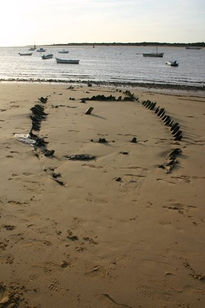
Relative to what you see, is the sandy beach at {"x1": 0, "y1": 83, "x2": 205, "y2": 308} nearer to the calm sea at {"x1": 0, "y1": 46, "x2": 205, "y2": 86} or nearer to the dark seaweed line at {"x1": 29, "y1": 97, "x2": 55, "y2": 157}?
the dark seaweed line at {"x1": 29, "y1": 97, "x2": 55, "y2": 157}

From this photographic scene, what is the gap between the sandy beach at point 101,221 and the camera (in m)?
4.00

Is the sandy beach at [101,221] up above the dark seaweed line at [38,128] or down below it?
below

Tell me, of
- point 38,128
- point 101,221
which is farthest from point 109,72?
point 101,221

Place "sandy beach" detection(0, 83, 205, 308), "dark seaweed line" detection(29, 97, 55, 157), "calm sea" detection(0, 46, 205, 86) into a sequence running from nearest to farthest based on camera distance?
1. "sandy beach" detection(0, 83, 205, 308)
2. "dark seaweed line" detection(29, 97, 55, 157)
3. "calm sea" detection(0, 46, 205, 86)

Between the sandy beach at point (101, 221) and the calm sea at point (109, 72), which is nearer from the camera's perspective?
the sandy beach at point (101, 221)

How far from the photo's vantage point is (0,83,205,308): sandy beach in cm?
400

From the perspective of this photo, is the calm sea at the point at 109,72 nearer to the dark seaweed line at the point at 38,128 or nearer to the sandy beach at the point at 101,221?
the dark seaweed line at the point at 38,128

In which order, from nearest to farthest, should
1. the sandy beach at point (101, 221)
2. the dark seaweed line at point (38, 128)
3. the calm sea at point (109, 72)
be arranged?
the sandy beach at point (101, 221) → the dark seaweed line at point (38, 128) → the calm sea at point (109, 72)

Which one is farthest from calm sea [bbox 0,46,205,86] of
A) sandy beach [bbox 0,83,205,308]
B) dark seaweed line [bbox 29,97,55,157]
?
sandy beach [bbox 0,83,205,308]

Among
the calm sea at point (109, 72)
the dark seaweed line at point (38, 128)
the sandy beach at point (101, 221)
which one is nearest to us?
the sandy beach at point (101, 221)

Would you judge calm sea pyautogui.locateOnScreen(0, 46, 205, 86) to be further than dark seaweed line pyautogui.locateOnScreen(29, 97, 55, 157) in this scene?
Yes

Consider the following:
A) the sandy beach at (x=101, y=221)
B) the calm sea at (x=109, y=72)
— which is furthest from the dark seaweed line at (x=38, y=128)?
the calm sea at (x=109, y=72)

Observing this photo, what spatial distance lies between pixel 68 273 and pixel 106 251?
697 millimetres

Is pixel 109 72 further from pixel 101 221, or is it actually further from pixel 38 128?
pixel 101 221
